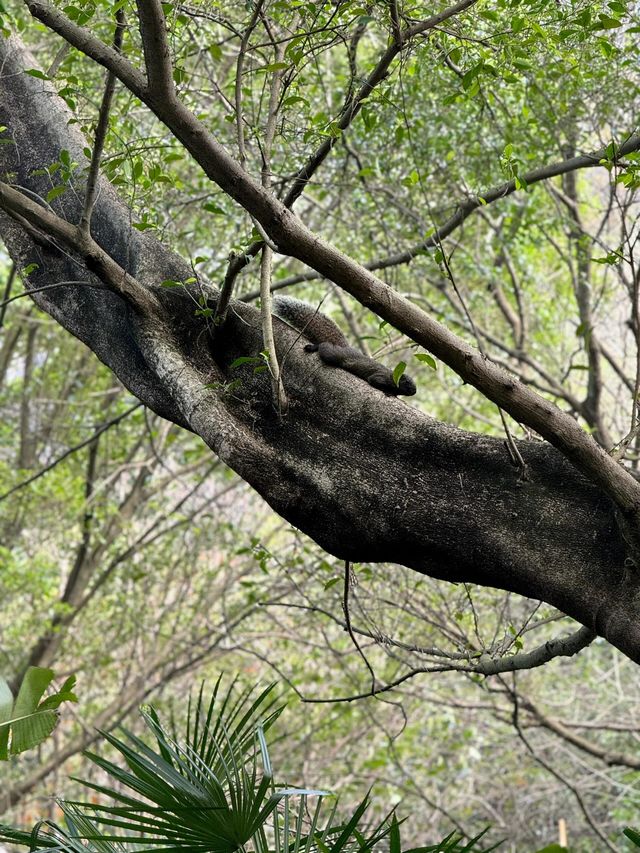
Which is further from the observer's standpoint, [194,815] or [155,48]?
[194,815]

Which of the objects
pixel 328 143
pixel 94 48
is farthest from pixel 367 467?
pixel 94 48

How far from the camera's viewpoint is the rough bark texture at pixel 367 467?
234 cm

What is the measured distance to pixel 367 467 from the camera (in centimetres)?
257

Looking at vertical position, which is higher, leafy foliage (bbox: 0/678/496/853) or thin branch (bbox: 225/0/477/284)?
thin branch (bbox: 225/0/477/284)

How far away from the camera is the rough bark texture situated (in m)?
2.34

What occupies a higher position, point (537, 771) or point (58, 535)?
point (537, 771)

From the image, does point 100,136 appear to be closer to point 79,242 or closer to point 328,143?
point 79,242

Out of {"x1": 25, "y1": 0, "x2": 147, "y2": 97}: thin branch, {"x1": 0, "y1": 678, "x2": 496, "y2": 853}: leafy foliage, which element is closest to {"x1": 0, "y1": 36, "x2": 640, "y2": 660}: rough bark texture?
{"x1": 0, "y1": 678, "x2": 496, "y2": 853}: leafy foliage

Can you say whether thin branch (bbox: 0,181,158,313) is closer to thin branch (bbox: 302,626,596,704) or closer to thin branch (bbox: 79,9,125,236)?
thin branch (bbox: 79,9,125,236)

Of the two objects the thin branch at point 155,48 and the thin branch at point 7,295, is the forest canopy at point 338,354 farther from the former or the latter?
the thin branch at point 7,295

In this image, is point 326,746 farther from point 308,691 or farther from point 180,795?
point 180,795

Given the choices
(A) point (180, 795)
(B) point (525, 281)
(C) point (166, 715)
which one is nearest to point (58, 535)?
(C) point (166, 715)

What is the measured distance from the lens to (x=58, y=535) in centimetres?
900

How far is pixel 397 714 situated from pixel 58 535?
3.60 m
